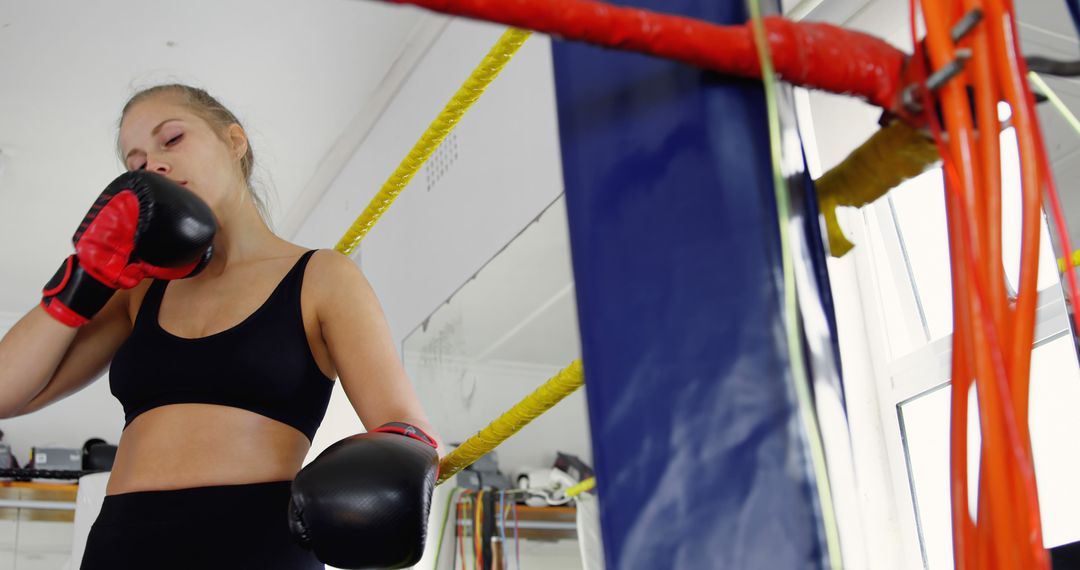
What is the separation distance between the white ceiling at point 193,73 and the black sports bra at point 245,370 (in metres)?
2.04

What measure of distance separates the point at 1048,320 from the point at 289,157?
10.6ft

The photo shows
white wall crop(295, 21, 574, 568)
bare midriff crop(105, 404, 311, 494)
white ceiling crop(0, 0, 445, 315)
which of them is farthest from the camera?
white ceiling crop(0, 0, 445, 315)

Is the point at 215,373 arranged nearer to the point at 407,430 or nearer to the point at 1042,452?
the point at 407,430

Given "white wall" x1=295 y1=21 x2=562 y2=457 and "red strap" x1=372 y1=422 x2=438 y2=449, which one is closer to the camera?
"red strap" x1=372 y1=422 x2=438 y2=449

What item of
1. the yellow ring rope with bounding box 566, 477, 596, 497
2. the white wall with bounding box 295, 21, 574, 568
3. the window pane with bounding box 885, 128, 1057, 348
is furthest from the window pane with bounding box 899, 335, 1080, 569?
the white wall with bounding box 295, 21, 574, 568

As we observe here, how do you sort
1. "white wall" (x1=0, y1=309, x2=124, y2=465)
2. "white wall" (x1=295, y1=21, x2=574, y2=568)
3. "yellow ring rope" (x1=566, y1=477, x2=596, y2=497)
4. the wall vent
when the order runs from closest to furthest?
"yellow ring rope" (x1=566, y1=477, x2=596, y2=497) → "white wall" (x1=295, y1=21, x2=574, y2=568) → the wall vent → "white wall" (x1=0, y1=309, x2=124, y2=465)

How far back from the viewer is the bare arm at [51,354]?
1209 mm

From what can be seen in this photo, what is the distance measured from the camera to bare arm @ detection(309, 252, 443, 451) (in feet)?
3.51

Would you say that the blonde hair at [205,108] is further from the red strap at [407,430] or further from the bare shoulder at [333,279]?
the red strap at [407,430]

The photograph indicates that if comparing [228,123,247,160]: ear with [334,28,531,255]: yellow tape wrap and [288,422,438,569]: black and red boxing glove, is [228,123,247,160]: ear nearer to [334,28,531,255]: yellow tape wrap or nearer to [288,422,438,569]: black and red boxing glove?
[334,28,531,255]: yellow tape wrap

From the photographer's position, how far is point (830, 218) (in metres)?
0.58

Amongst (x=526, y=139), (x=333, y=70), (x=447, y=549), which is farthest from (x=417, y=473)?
(x=333, y=70)

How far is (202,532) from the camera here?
40.4 inches

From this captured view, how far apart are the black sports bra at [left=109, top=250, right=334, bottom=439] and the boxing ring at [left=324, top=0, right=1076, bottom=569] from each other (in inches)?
24.1
